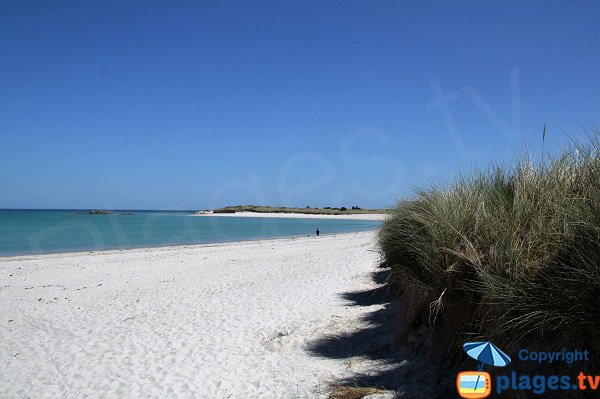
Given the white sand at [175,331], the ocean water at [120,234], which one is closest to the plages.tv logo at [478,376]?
the white sand at [175,331]

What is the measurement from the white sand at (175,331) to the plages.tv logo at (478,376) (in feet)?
5.53

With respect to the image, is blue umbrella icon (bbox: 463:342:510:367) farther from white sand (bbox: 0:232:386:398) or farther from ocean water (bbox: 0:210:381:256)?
ocean water (bbox: 0:210:381:256)

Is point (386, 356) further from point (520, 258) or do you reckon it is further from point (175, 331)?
point (175, 331)

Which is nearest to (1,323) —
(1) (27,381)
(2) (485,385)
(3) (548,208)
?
(1) (27,381)

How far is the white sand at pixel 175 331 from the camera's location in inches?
196

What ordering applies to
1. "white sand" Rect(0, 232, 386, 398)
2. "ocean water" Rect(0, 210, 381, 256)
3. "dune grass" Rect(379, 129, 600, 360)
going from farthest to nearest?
"ocean water" Rect(0, 210, 381, 256) → "white sand" Rect(0, 232, 386, 398) → "dune grass" Rect(379, 129, 600, 360)

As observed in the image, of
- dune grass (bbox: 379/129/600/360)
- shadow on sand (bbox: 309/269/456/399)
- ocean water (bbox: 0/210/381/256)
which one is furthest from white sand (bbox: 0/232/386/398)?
ocean water (bbox: 0/210/381/256)

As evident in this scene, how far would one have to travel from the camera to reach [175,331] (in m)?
7.12

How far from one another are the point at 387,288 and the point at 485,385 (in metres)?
5.24

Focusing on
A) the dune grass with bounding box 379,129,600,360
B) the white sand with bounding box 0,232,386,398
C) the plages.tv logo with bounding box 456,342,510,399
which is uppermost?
the dune grass with bounding box 379,129,600,360

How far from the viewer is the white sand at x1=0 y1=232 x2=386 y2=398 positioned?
16.4 ft

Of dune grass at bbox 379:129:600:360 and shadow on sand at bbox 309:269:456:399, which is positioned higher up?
dune grass at bbox 379:129:600:360

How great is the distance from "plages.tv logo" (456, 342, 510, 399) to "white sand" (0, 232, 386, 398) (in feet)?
5.53

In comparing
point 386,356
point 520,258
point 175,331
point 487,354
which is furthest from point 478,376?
point 175,331
